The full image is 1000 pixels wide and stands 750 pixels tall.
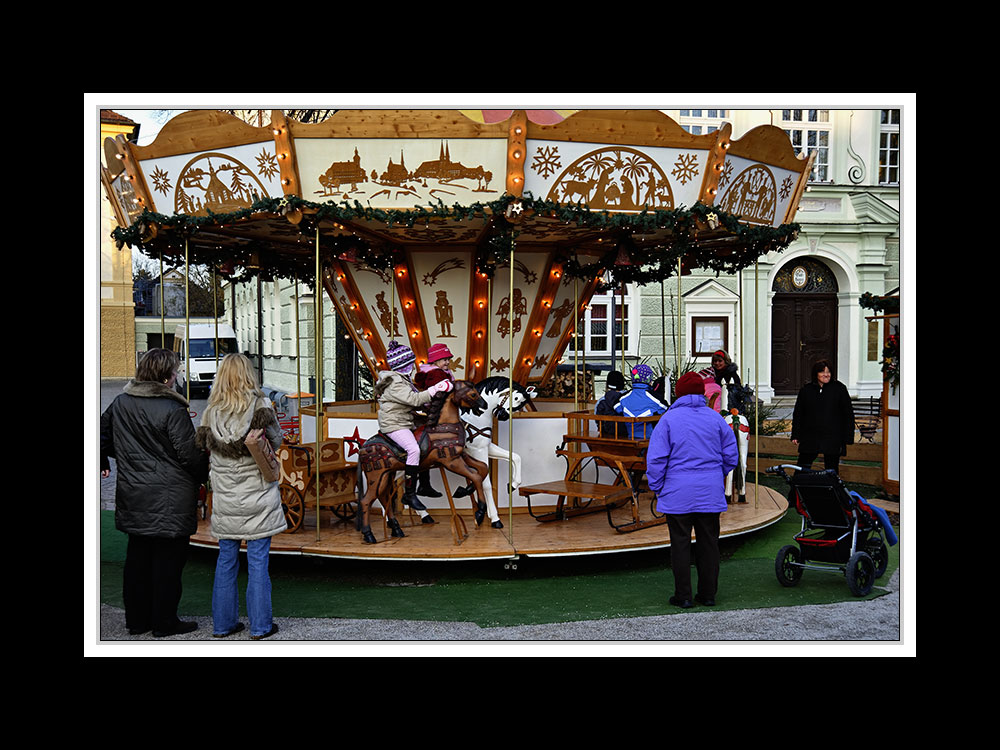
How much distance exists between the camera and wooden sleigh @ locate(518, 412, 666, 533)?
848cm

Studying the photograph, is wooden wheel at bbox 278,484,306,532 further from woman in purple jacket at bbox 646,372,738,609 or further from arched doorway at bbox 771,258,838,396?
arched doorway at bbox 771,258,838,396

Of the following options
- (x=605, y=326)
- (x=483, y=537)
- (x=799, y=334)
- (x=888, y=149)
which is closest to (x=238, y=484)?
(x=483, y=537)

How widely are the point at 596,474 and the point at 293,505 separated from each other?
3.35m

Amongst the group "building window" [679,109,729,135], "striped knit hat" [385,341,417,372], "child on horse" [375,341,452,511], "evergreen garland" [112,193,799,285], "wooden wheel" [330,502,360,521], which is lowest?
"wooden wheel" [330,502,360,521]

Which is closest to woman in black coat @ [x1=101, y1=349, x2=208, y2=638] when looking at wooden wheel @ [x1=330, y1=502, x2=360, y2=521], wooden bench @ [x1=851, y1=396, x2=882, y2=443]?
wooden wheel @ [x1=330, y1=502, x2=360, y2=521]

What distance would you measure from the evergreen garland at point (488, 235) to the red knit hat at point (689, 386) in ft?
5.52

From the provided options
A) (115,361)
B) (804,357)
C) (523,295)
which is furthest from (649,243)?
(115,361)

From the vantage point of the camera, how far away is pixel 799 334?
21812mm

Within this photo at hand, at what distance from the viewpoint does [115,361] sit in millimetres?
20188

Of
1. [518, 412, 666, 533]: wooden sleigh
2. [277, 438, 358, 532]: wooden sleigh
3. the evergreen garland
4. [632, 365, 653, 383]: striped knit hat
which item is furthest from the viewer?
[632, 365, 653, 383]: striped knit hat

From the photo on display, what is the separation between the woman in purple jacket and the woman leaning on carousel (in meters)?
2.73

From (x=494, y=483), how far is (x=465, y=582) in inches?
81.4

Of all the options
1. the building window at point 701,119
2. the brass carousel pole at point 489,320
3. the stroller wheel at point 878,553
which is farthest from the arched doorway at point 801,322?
the stroller wheel at point 878,553

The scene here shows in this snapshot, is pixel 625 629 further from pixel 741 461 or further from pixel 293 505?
pixel 741 461
